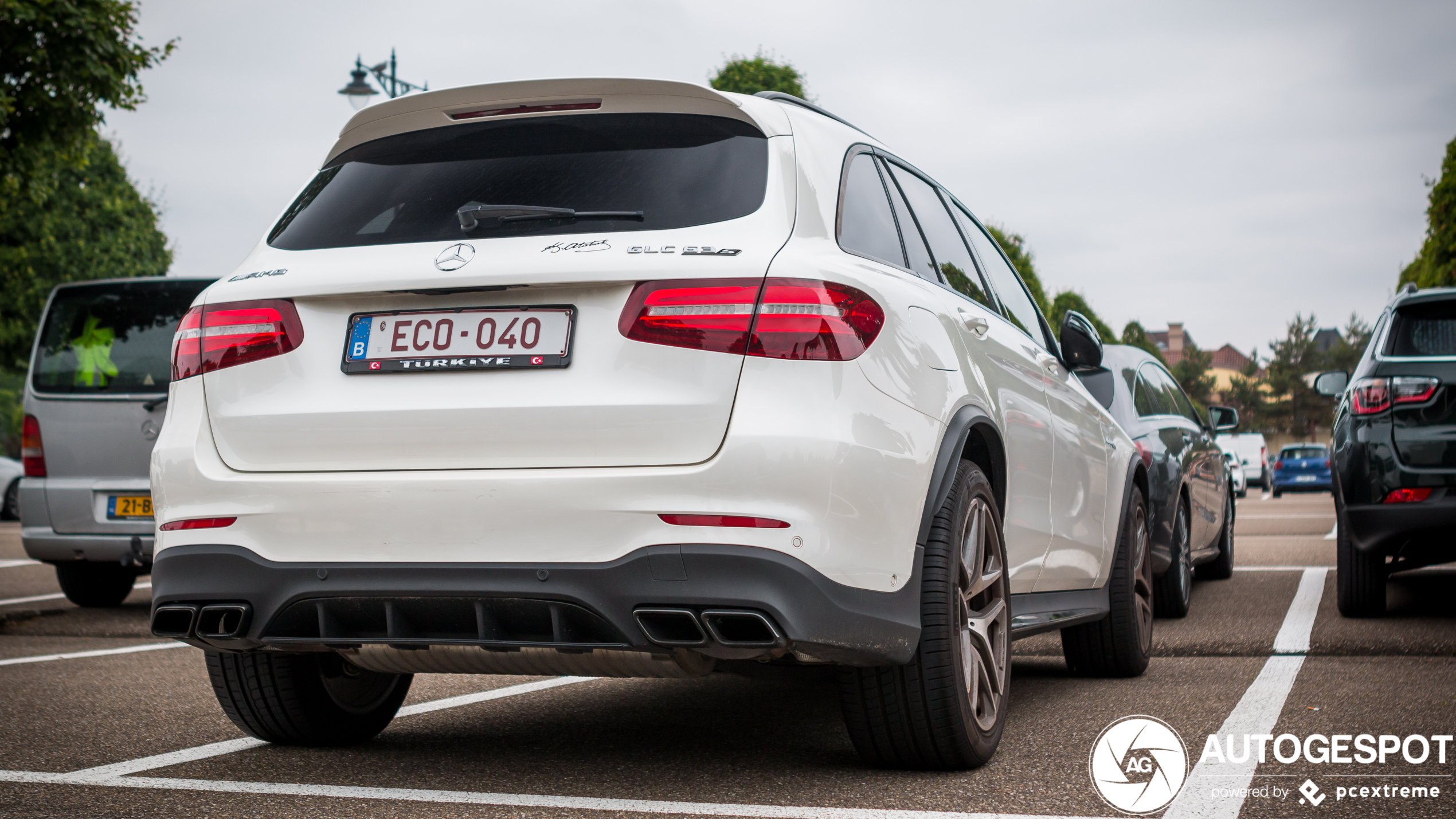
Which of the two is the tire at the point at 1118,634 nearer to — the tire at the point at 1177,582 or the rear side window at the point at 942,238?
the rear side window at the point at 942,238

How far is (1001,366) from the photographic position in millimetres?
4188

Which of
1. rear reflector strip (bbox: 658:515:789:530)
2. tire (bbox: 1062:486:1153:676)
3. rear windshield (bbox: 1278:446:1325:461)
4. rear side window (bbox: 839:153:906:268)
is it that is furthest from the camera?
rear windshield (bbox: 1278:446:1325:461)

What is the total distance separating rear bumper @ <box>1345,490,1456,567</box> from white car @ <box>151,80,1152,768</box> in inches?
144

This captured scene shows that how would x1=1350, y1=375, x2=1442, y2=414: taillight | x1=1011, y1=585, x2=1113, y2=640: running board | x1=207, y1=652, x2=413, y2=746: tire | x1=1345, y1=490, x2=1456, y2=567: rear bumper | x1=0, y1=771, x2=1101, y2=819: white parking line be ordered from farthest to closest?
x1=1350, y1=375, x2=1442, y2=414: taillight → x1=1345, y1=490, x2=1456, y2=567: rear bumper → x1=1011, y1=585, x2=1113, y2=640: running board → x1=207, y1=652, x2=413, y2=746: tire → x1=0, y1=771, x2=1101, y2=819: white parking line

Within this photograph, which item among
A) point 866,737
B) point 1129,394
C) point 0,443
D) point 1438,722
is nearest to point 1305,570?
point 1129,394

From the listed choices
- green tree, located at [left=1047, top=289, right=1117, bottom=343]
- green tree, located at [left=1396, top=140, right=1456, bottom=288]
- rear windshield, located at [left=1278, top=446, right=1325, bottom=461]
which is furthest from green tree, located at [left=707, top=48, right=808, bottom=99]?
green tree, located at [left=1047, top=289, right=1117, bottom=343]

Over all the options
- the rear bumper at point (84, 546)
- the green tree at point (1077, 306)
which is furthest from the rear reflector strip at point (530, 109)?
the green tree at point (1077, 306)

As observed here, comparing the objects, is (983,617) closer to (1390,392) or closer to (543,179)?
(543,179)

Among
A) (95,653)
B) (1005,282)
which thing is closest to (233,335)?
(1005,282)

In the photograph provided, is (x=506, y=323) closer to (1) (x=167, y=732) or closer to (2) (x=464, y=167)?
(2) (x=464, y=167)

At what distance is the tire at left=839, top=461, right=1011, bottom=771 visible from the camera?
11.2 feet

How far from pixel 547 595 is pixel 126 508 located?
19.9 feet

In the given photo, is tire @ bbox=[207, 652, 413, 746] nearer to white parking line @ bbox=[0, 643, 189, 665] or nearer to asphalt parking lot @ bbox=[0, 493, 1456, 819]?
asphalt parking lot @ bbox=[0, 493, 1456, 819]
